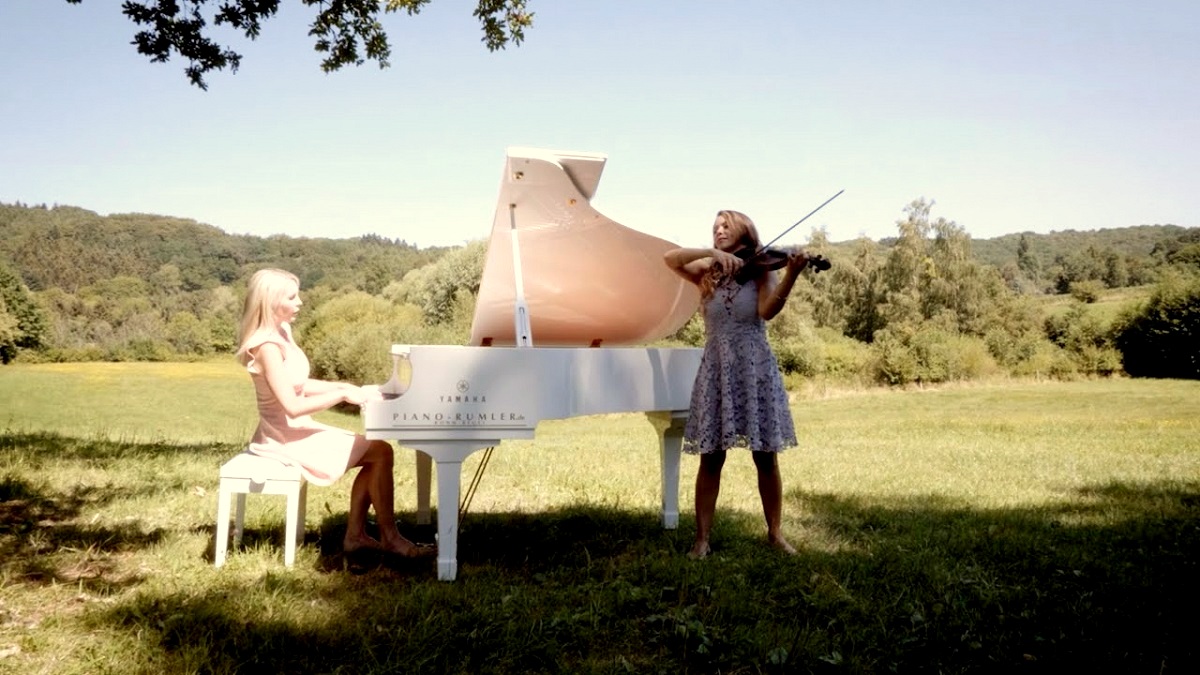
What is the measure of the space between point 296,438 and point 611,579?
1.71 metres

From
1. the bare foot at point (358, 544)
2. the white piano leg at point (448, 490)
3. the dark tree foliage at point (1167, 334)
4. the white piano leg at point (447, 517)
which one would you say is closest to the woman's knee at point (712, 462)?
the white piano leg at point (448, 490)

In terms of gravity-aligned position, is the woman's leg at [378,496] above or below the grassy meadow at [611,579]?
above

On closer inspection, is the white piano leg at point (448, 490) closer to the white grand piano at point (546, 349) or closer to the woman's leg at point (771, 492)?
the white grand piano at point (546, 349)

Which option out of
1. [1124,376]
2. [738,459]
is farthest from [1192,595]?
[1124,376]

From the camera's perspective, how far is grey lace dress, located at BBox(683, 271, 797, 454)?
4.28 metres

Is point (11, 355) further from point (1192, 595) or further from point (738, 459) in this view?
point (1192, 595)

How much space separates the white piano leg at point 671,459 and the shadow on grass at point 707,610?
139 millimetres

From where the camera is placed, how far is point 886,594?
3871mm

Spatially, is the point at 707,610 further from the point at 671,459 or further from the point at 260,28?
the point at 260,28

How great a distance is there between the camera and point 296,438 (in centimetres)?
400

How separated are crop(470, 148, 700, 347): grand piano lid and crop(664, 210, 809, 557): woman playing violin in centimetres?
36

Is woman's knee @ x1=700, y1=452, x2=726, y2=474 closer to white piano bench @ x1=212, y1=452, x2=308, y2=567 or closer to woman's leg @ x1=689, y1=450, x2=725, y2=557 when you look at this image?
woman's leg @ x1=689, y1=450, x2=725, y2=557

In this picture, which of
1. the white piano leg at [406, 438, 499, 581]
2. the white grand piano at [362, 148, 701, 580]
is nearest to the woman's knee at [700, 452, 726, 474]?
the white grand piano at [362, 148, 701, 580]

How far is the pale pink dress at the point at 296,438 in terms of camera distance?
3.91 m
